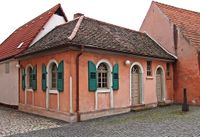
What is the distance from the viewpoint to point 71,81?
450 inches

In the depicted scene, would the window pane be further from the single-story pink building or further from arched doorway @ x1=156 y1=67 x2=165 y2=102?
Result: arched doorway @ x1=156 y1=67 x2=165 y2=102

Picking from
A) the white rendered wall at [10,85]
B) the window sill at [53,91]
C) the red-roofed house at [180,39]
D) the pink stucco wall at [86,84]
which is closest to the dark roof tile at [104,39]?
the pink stucco wall at [86,84]

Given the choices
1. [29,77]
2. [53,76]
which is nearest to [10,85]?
[29,77]

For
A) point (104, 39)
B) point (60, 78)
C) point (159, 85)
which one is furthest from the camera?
point (159, 85)

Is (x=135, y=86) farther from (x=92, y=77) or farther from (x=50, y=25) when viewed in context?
(x=50, y=25)

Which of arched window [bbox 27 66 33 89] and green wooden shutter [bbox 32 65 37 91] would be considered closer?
green wooden shutter [bbox 32 65 37 91]

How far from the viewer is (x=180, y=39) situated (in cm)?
1714

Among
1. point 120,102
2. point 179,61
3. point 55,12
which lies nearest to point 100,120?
point 120,102

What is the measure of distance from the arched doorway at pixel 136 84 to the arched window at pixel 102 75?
7.28 ft

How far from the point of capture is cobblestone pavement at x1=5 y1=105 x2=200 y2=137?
8.65 meters

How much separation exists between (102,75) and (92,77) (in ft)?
3.34

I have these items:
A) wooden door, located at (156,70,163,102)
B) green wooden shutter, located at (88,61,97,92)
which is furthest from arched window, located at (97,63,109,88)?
wooden door, located at (156,70,163,102)

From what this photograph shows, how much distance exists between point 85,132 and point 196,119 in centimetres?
524

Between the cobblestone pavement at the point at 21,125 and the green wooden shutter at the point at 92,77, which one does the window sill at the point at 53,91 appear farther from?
the green wooden shutter at the point at 92,77
